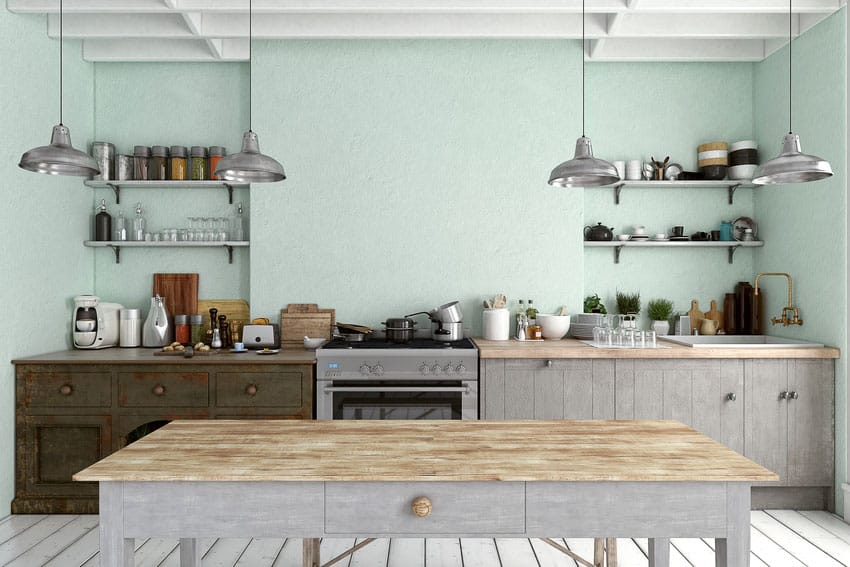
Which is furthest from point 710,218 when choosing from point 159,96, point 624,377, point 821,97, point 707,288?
point 159,96

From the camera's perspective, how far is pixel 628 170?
16.9 ft

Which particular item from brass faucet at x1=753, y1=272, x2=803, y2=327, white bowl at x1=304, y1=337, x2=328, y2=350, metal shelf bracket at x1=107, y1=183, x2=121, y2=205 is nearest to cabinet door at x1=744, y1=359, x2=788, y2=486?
brass faucet at x1=753, y1=272, x2=803, y2=327

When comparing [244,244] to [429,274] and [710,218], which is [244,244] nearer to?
[429,274]

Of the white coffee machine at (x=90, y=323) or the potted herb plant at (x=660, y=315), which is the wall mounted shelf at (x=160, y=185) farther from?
the potted herb plant at (x=660, y=315)

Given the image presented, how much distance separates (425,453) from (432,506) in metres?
0.23

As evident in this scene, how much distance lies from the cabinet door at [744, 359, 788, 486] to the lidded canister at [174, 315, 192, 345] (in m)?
4.38

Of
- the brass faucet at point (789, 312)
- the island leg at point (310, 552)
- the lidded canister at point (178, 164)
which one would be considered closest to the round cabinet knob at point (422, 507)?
the island leg at point (310, 552)

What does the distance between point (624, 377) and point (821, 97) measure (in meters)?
2.48

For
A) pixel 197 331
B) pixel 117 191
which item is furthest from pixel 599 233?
pixel 117 191

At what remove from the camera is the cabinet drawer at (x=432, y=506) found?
1.92 m

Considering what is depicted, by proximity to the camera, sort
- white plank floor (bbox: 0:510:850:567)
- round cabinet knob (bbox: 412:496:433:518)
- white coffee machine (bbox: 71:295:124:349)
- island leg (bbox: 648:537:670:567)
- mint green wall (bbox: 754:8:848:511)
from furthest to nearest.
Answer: white coffee machine (bbox: 71:295:124:349) < mint green wall (bbox: 754:8:848:511) < white plank floor (bbox: 0:510:850:567) < island leg (bbox: 648:537:670:567) < round cabinet knob (bbox: 412:496:433:518)

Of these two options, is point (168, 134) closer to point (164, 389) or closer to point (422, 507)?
point (164, 389)

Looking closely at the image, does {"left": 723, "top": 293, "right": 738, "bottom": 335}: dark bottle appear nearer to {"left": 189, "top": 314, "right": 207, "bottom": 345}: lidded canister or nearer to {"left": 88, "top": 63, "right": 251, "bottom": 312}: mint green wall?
{"left": 88, "top": 63, "right": 251, "bottom": 312}: mint green wall

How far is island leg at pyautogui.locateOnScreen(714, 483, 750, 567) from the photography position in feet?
6.31
